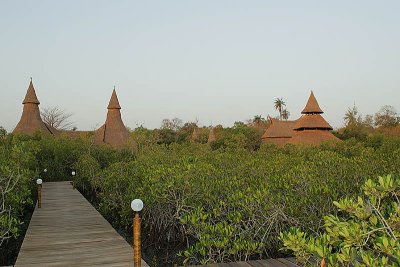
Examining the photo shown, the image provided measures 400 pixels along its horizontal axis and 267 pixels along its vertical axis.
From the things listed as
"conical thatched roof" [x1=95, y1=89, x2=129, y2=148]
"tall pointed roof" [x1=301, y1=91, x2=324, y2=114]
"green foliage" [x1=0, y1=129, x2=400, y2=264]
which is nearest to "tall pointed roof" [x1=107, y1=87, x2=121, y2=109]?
"conical thatched roof" [x1=95, y1=89, x2=129, y2=148]

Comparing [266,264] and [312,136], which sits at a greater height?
[312,136]

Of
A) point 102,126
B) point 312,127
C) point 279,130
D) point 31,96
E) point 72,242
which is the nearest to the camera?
point 72,242

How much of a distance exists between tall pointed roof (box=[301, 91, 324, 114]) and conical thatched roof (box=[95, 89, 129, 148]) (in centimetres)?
1427

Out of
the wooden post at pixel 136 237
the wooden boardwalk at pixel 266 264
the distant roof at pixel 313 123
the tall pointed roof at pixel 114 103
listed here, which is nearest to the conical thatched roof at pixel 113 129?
the tall pointed roof at pixel 114 103

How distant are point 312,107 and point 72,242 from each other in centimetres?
2737

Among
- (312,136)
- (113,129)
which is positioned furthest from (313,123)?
(113,129)

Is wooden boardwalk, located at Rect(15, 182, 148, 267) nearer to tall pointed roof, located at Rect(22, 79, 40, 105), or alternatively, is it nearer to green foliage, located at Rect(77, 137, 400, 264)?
green foliage, located at Rect(77, 137, 400, 264)

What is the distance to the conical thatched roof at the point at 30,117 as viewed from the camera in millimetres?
27897

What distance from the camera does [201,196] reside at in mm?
6242

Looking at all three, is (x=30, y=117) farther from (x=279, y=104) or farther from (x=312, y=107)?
(x=279, y=104)

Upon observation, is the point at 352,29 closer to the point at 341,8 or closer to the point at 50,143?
the point at 341,8

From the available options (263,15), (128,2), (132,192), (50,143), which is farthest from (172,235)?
(50,143)

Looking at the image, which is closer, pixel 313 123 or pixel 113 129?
pixel 113 129

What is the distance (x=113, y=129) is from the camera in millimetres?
29688
